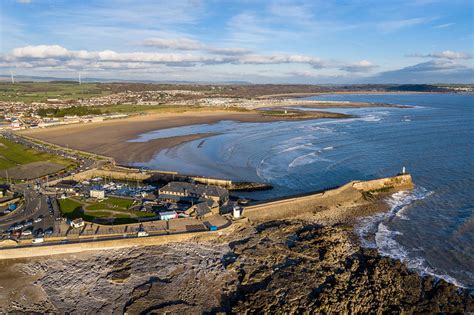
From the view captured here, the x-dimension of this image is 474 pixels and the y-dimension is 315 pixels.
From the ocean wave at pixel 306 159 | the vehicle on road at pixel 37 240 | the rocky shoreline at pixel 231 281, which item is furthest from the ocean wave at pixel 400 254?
the vehicle on road at pixel 37 240

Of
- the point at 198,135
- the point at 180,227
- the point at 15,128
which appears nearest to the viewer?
the point at 180,227

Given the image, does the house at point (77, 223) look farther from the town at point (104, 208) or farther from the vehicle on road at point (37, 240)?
the vehicle on road at point (37, 240)

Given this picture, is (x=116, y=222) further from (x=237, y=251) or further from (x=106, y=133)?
(x=106, y=133)

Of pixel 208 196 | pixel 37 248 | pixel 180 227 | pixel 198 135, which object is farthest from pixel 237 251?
pixel 198 135

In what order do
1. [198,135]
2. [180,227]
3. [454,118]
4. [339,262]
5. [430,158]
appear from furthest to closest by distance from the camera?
[454,118], [198,135], [430,158], [180,227], [339,262]

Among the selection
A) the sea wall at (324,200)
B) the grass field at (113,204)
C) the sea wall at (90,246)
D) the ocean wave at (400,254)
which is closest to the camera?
the ocean wave at (400,254)

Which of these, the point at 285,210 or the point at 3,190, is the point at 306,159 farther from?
the point at 3,190
